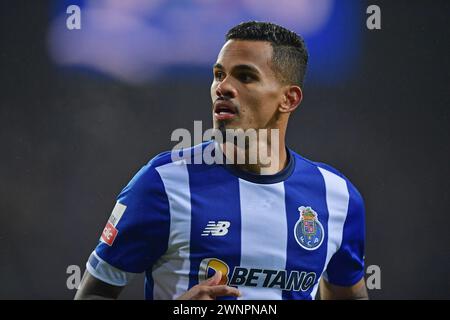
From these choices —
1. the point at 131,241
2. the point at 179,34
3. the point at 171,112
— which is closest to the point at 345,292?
the point at 131,241

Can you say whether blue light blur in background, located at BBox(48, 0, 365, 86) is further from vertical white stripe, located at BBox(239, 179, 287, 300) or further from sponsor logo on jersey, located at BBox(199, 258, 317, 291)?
sponsor logo on jersey, located at BBox(199, 258, 317, 291)

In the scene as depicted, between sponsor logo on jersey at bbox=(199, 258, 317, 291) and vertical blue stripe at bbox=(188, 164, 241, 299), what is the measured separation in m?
0.01

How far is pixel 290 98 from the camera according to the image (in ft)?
6.57

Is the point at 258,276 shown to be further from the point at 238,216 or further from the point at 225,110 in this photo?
the point at 225,110

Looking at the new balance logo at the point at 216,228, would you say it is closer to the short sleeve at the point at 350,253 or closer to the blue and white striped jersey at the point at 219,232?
the blue and white striped jersey at the point at 219,232

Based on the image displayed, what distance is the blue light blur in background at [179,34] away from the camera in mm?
3408

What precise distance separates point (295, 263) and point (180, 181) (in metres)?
0.41

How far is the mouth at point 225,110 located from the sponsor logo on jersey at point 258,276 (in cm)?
41

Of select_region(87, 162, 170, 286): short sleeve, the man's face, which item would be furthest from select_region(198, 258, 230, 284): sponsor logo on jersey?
the man's face

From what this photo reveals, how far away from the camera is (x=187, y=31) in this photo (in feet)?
11.3

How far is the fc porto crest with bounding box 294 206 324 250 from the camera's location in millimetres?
1901
